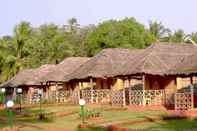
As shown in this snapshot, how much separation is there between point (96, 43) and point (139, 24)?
19.3 ft

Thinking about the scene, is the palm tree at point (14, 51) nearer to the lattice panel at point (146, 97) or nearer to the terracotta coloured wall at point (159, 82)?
the terracotta coloured wall at point (159, 82)

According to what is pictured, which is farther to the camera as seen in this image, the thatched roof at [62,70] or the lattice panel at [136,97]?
the thatched roof at [62,70]

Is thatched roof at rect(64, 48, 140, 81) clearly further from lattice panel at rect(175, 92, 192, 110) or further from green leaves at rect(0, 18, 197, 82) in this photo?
green leaves at rect(0, 18, 197, 82)

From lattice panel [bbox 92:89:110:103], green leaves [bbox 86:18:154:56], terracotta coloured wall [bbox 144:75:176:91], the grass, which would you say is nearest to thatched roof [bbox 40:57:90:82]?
lattice panel [bbox 92:89:110:103]

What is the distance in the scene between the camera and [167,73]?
2916 cm

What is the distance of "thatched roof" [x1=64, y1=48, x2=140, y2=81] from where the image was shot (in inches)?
1344

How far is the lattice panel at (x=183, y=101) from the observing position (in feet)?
86.0

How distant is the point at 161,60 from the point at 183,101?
576cm

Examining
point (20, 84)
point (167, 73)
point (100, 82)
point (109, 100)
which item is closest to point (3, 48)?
point (20, 84)

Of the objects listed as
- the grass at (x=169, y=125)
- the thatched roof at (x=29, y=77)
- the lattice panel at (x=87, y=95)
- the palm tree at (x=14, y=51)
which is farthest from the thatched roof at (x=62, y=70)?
the grass at (x=169, y=125)

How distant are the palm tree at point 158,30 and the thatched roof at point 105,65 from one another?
28.7m

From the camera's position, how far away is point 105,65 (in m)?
35.6

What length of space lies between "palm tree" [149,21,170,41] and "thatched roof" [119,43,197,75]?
103 feet

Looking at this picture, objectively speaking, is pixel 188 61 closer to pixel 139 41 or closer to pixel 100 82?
pixel 100 82
